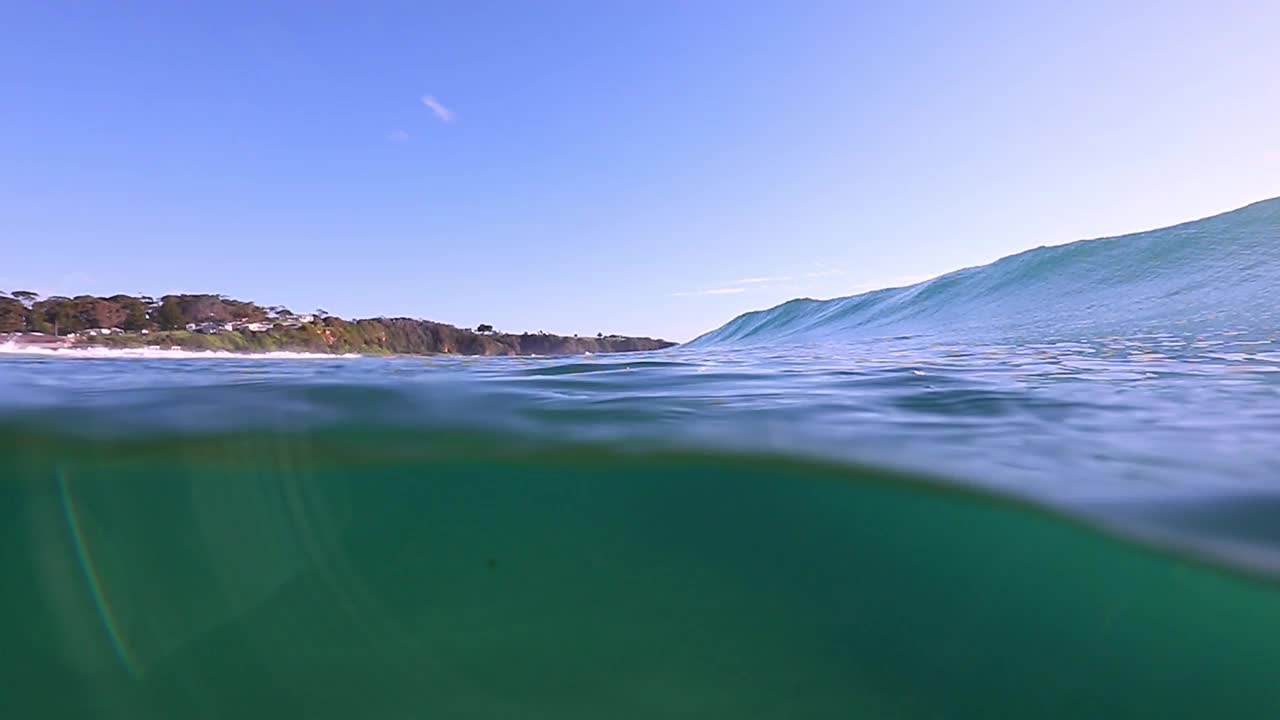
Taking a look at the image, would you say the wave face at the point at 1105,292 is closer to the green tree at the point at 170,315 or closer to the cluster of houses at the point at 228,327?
the cluster of houses at the point at 228,327

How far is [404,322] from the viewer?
39.0 meters

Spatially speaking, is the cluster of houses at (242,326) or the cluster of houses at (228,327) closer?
the cluster of houses at (228,327)

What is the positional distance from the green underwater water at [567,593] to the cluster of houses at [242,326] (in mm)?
28667

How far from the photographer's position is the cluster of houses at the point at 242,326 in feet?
91.0

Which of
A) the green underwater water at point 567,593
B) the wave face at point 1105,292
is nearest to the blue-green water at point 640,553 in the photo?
the green underwater water at point 567,593

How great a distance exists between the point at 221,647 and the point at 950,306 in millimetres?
20839

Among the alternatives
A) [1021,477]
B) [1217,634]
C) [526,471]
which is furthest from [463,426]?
[1217,634]

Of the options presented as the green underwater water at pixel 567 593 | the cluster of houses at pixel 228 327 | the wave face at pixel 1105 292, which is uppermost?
the wave face at pixel 1105 292

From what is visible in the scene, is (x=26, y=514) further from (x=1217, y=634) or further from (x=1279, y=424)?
(x=1279, y=424)

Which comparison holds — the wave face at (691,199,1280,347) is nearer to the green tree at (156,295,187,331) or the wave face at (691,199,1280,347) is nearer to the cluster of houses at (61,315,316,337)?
the cluster of houses at (61,315,316,337)

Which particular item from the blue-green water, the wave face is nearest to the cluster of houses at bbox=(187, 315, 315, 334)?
the wave face

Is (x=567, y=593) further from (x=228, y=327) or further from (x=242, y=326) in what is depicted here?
(x=242, y=326)

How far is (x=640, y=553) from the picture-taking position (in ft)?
10.1

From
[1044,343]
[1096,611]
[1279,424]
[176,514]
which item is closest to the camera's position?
[1096,611]
